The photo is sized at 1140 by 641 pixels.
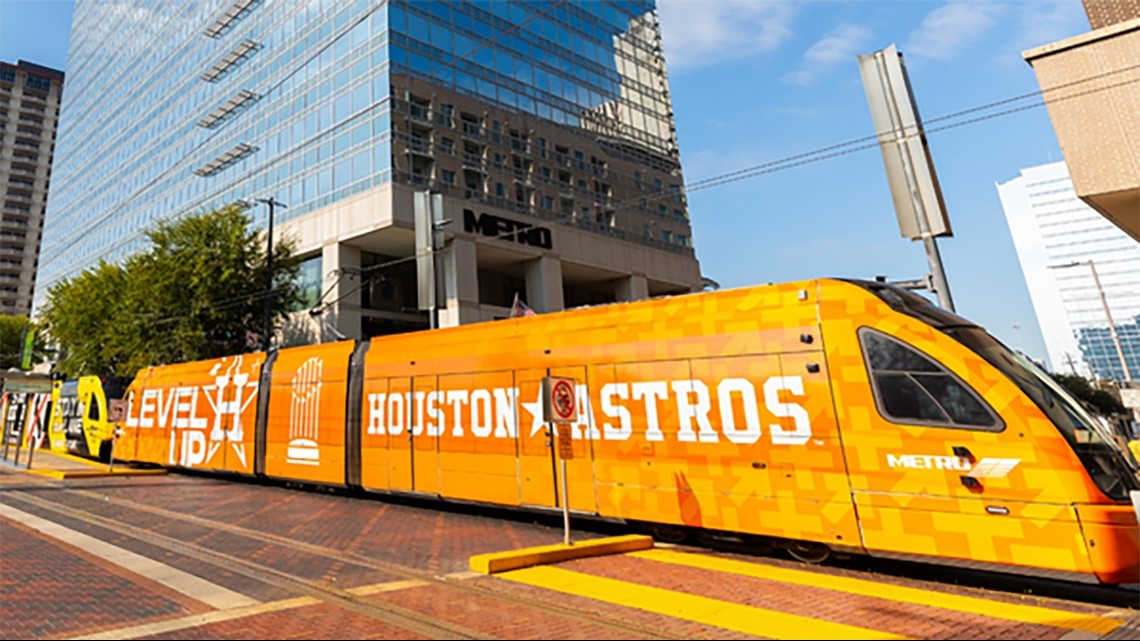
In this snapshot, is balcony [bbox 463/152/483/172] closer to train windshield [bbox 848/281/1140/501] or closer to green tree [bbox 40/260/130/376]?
green tree [bbox 40/260/130/376]

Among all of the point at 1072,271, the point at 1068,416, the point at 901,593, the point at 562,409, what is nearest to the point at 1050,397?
the point at 1068,416

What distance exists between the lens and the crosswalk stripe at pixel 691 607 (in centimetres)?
480

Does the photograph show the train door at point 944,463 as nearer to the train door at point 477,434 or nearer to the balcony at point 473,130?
the train door at point 477,434

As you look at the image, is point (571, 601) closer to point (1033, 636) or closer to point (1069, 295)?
point (1033, 636)

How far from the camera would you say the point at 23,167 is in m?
116

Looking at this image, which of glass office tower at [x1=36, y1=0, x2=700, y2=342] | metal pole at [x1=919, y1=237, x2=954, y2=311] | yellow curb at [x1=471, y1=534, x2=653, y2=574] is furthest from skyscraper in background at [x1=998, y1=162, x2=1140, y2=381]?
yellow curb at [x1=471, y1=534, x2=653, y2=574]

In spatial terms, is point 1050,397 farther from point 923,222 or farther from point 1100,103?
point 1100,103

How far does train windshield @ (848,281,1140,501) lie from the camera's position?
589 cm

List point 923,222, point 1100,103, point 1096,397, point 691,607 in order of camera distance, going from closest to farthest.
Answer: point 691,607 < point 923,222 < point 1100,103 < point 1096,397

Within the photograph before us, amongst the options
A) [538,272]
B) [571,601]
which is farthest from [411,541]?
[538,272]

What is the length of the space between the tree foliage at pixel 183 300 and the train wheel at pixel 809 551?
2771 centimetres

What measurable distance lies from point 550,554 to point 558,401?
1.96 metres

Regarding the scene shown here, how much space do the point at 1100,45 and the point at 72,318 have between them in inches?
1811

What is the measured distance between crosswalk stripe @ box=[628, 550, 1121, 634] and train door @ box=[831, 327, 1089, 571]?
0.51m
